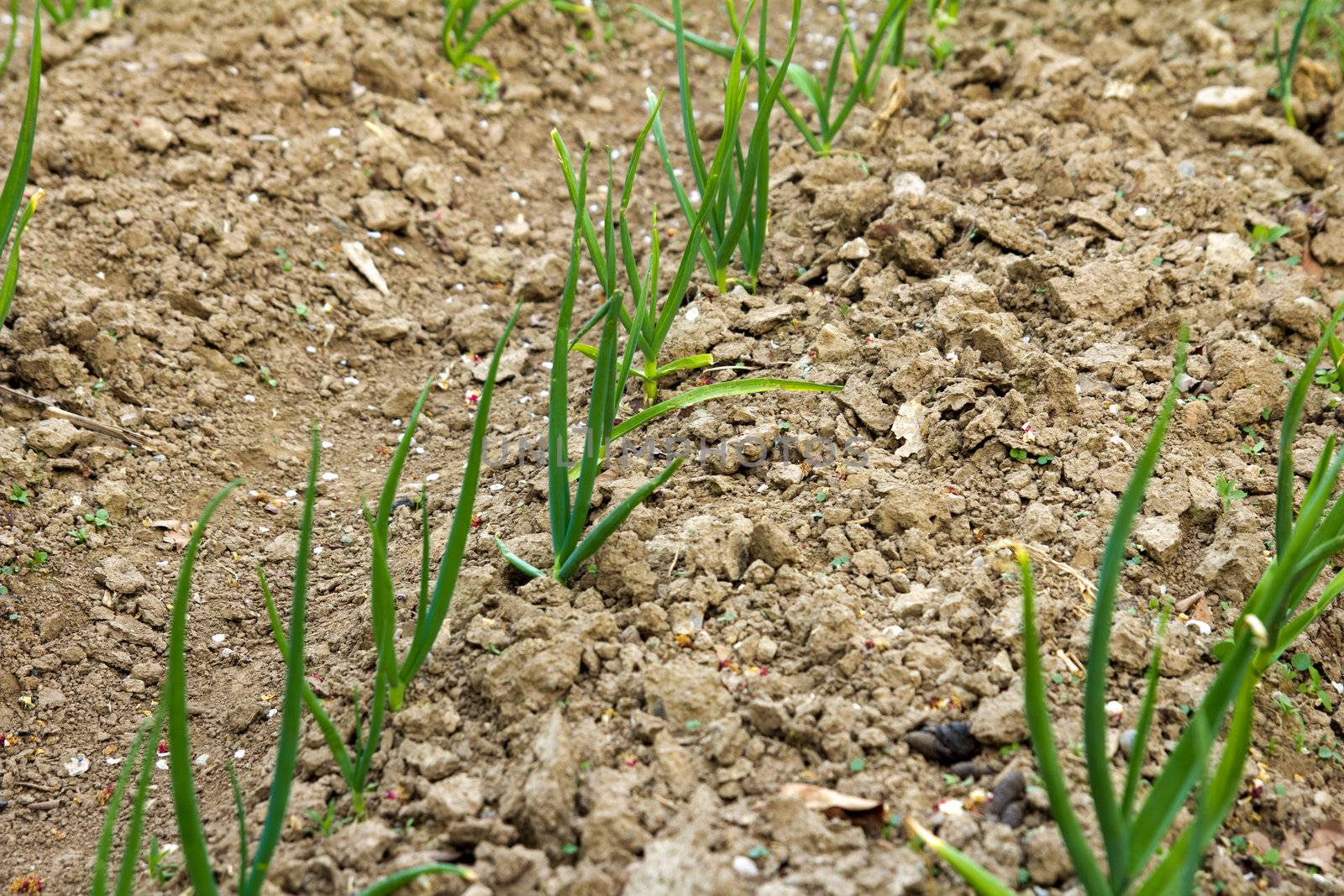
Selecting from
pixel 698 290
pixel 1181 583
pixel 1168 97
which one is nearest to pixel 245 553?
pixel 698 290

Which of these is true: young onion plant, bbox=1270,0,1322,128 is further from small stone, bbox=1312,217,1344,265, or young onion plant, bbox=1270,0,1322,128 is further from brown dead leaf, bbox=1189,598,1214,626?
brown dead leaf, bbox=1189,598,1214,626

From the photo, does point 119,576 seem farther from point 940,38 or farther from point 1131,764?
point 940,38

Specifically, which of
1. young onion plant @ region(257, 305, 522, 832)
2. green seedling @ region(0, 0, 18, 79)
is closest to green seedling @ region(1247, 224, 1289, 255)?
young onion plant @ region(257, 305, 522, 832)

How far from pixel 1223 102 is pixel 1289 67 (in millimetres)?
167

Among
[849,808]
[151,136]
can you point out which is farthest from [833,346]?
[151,136]

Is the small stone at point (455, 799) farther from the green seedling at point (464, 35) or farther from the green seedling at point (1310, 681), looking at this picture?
the green seedling at point (464, 35)

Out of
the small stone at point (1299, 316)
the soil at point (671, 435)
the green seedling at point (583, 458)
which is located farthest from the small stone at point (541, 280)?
the small stone at point (1299, 316)

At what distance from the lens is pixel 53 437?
2.23 metres

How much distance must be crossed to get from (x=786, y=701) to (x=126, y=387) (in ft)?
5.51

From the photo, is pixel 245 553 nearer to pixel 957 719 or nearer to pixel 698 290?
pixel 698 290

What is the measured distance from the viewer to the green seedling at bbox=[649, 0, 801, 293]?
212 centimetres

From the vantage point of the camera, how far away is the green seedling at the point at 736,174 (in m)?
2.12

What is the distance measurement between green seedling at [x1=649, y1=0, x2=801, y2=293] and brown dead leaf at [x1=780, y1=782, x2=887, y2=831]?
1068 millimetres

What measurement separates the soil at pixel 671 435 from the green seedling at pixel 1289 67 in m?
0.07
